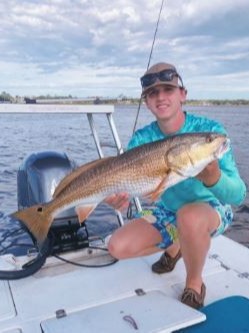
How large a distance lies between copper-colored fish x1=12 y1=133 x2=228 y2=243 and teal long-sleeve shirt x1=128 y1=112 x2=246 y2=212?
0.30 meters

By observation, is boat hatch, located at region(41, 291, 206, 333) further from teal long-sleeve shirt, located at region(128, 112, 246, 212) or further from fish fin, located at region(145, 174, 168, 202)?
teal long-sleeve shirt, located at region(128, 112, 246, 212)

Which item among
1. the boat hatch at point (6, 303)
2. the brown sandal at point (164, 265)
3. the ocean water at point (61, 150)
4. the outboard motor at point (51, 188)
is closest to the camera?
the boat hatch at point (6, 303)

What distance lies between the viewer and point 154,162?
10.7 feet

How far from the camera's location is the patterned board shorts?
3.87 m

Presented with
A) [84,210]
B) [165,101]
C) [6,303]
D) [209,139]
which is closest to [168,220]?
[84,210]

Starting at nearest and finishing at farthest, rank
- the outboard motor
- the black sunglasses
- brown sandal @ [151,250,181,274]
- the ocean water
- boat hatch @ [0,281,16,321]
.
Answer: boat hatch @ [0,281,16,321]
the black sunglasses
brown sandal @ [151,250,181,274]
the outboard motor
the ocean water

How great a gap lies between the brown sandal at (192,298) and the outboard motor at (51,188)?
1390 mm

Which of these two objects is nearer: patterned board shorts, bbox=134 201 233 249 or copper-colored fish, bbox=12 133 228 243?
copper-colored fish, bbox=12 133 228 243

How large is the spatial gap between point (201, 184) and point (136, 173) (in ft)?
2.58

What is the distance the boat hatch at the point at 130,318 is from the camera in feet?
9.31

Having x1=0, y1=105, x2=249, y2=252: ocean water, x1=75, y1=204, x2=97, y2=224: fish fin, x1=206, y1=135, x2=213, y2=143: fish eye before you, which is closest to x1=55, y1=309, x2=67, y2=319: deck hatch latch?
x1=75, y1=204, x2=97, y2=224: fish fin

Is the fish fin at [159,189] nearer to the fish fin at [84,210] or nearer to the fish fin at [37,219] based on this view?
the fish fin at [84,210]

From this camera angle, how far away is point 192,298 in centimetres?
333

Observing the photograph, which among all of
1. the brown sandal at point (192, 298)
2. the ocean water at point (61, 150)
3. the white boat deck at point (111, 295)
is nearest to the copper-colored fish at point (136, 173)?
the white boat deck at point (111, 295)
